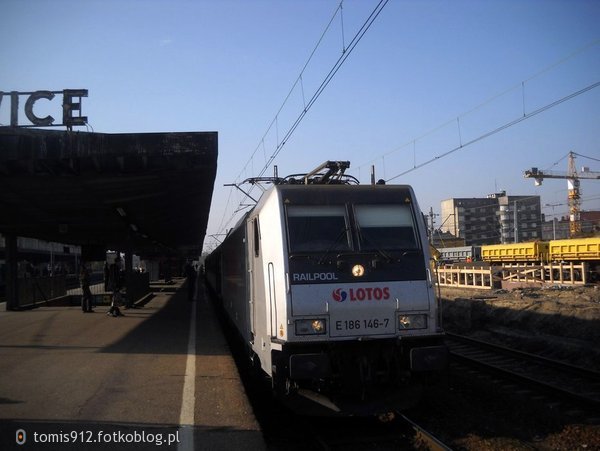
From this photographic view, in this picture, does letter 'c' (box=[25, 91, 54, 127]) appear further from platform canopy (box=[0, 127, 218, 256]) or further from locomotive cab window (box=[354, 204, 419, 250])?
locomotive cab window (box=[354, 204, 419, 250])

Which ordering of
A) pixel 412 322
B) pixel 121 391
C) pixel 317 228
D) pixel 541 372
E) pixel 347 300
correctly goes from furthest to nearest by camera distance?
pixel 541 372 < pixel 121 391 < pixel 317 228 < pixel 412 322 < pixel 347 300

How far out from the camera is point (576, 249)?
30125 millimetres

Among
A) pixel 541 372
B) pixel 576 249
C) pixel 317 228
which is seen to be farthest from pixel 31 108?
pixel 576 249

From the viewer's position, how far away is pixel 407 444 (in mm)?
6230

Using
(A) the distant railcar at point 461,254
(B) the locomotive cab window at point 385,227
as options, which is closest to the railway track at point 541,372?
(B) the locomotive cab window at point 385,227

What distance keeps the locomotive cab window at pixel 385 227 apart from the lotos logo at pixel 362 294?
0.57 m

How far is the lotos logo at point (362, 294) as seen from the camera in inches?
259

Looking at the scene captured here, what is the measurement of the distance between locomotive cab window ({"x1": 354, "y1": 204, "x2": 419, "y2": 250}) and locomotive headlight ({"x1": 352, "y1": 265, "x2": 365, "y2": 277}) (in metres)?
0.31

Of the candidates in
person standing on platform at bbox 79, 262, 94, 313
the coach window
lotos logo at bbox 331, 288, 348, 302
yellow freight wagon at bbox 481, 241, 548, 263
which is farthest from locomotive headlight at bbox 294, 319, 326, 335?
yellow freight wagon at bbox 481, 241, 548, 263

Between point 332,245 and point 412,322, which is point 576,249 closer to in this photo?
point 412,322

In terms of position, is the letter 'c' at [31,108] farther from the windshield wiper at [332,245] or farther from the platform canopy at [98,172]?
the windshield wiper at [332,245]

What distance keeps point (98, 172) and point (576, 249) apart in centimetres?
2589

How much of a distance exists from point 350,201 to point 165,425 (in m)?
3.52

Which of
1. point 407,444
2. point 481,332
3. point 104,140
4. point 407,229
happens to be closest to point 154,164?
point 104,140
